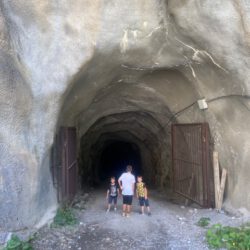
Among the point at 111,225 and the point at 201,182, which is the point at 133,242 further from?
the point at 201,182

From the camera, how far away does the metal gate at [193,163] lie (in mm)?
9234

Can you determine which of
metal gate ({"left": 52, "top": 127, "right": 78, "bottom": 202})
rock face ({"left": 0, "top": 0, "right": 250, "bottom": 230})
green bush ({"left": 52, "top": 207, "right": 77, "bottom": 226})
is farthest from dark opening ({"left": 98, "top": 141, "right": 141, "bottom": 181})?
green bush ({"left": 52, "top": 207, "right": 77, "bottom": 226})

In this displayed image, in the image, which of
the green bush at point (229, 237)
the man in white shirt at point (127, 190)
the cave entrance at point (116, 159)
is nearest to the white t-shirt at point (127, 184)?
the man in white shirt at point (127, 190)

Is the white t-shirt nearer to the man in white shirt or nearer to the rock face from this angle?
the man in white shirt

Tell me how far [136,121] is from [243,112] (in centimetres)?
734

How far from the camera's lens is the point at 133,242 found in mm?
6871

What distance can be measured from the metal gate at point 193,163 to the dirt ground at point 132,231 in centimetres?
56

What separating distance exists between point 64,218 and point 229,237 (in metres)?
3.17

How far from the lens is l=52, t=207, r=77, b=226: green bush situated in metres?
7.61

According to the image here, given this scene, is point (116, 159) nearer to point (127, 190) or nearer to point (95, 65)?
point (127, 190)

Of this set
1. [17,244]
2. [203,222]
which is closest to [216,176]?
[203,222]

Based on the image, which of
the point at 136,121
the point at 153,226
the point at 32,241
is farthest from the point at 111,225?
the point at 136,121

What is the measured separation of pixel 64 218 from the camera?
7.80m

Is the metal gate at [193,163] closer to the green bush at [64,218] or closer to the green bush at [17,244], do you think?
the green bush at [64,218]
